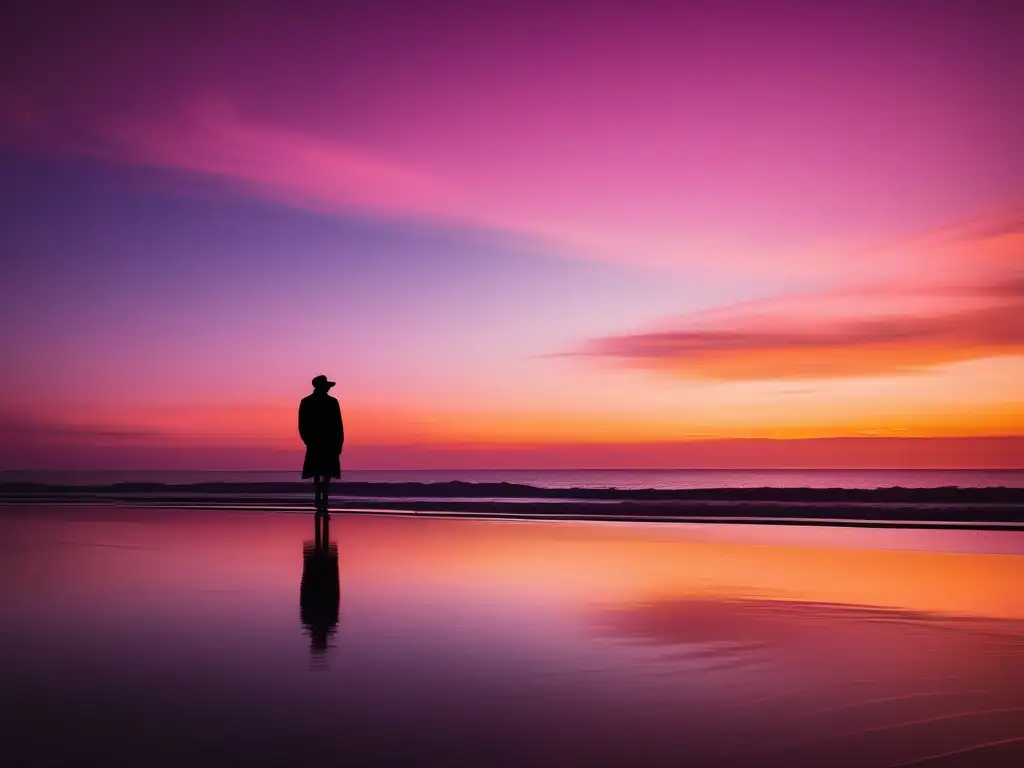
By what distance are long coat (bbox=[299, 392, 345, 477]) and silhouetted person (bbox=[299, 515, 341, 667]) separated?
21.4ft

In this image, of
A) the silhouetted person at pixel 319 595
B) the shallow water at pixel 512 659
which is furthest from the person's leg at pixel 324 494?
the shallow water at pixel 512 659

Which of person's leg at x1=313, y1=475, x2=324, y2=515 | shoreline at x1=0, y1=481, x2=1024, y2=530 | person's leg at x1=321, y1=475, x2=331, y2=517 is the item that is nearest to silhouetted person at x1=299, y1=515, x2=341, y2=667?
person's leg at x1=313, y1=475, x2=324, y2=515

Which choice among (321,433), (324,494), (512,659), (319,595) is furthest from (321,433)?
(512,659)

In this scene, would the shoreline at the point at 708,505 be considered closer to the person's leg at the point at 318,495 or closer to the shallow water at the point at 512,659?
the person's leg at the point at 318,495

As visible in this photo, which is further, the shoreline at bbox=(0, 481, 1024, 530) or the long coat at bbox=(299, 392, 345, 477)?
the long coat at bbox=(299, 392, 345, 477)

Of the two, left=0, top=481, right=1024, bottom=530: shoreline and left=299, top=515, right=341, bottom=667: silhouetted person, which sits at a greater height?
left=0, top=481, right=1024, bottom=530: shoreline

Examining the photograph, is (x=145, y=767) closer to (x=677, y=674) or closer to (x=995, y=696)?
(x=677, y=674)

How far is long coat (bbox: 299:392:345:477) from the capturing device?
22016 millimetres

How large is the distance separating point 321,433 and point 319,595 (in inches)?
509

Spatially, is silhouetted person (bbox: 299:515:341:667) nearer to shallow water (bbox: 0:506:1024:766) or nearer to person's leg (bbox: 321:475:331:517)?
shallow water (bbox: 0:506:1024:766)

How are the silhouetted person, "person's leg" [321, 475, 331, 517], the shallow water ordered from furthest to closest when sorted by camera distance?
"person's leg" [321, 475, 331, 517], the silhouetted person, the shallow water

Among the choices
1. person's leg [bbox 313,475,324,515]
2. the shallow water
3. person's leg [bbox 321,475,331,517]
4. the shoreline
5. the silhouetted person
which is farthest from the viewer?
person's leg [bbox 321,475,331,517]

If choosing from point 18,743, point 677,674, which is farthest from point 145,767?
point 677,674

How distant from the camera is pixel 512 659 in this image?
6.52 meters
